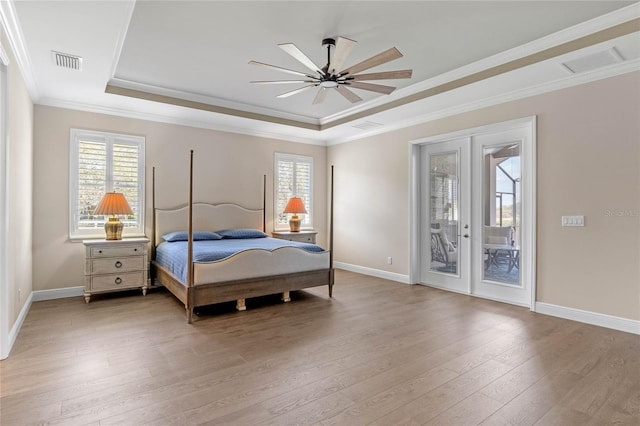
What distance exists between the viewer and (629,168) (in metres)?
3.40

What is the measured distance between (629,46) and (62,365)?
5387 mm

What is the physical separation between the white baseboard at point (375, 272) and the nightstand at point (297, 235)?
0.83 meters

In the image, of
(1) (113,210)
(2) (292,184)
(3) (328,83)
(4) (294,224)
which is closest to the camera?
(3) (328,83)

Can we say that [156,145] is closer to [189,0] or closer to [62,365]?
[189,0]

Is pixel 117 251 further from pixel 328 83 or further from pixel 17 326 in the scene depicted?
pixel 328 83

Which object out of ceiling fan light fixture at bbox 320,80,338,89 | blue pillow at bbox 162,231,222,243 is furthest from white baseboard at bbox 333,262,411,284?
ceiling fan light fixture at bbox 320,80,338,89

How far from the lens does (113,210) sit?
4.50 m

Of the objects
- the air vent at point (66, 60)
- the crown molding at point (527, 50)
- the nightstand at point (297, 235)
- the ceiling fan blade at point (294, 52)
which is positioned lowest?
the nightstand at point (297, 235)

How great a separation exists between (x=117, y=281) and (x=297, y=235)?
2907mm

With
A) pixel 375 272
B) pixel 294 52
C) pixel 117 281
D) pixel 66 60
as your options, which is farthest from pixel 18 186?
pixel 375 272

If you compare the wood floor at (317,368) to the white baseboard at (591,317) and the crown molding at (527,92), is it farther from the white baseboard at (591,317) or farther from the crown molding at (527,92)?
the crown molding at (527,92)

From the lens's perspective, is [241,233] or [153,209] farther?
[241,233]

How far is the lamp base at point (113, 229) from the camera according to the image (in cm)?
465

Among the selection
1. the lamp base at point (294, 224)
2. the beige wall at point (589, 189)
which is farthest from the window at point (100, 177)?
the beige wall at point (589, 189)
